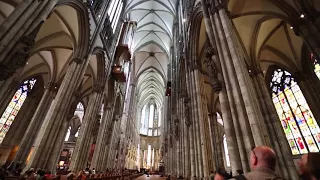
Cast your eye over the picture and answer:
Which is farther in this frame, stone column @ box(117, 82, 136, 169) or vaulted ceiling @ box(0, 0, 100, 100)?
stone column @ box(117, 82, 136, 169)

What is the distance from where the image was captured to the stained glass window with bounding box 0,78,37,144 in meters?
14.6

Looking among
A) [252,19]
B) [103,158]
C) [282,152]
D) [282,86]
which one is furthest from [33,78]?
[282,86]

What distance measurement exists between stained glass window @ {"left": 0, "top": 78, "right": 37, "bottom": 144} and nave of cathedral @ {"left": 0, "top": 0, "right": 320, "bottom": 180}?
0.32 ft

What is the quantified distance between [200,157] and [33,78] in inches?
721

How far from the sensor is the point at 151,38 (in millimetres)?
29281

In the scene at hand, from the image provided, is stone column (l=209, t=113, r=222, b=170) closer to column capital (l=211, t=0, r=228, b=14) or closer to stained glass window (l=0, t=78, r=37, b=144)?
column capital (l=211, t=0, r=228, b=14)

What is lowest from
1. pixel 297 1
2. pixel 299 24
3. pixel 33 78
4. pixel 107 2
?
pixel 299 24

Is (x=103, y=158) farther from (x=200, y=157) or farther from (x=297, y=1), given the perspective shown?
(x=297, y=1)

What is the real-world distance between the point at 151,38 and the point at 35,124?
870 inches

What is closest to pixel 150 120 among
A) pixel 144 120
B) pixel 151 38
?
pixel 144 120

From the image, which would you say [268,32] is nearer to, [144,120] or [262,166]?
[262,166]

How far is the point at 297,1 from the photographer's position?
7.61 m

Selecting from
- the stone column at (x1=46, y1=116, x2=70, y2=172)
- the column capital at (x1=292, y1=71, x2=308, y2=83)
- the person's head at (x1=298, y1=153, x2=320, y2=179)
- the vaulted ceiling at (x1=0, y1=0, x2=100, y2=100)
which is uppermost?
the vaulted ceiling at (x1=0, y1=0, x2=100, y2=100)

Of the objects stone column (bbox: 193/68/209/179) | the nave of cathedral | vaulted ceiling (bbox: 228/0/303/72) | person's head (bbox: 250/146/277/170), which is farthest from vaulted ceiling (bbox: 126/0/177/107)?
person's head (bbox: 250/146/277/170)
